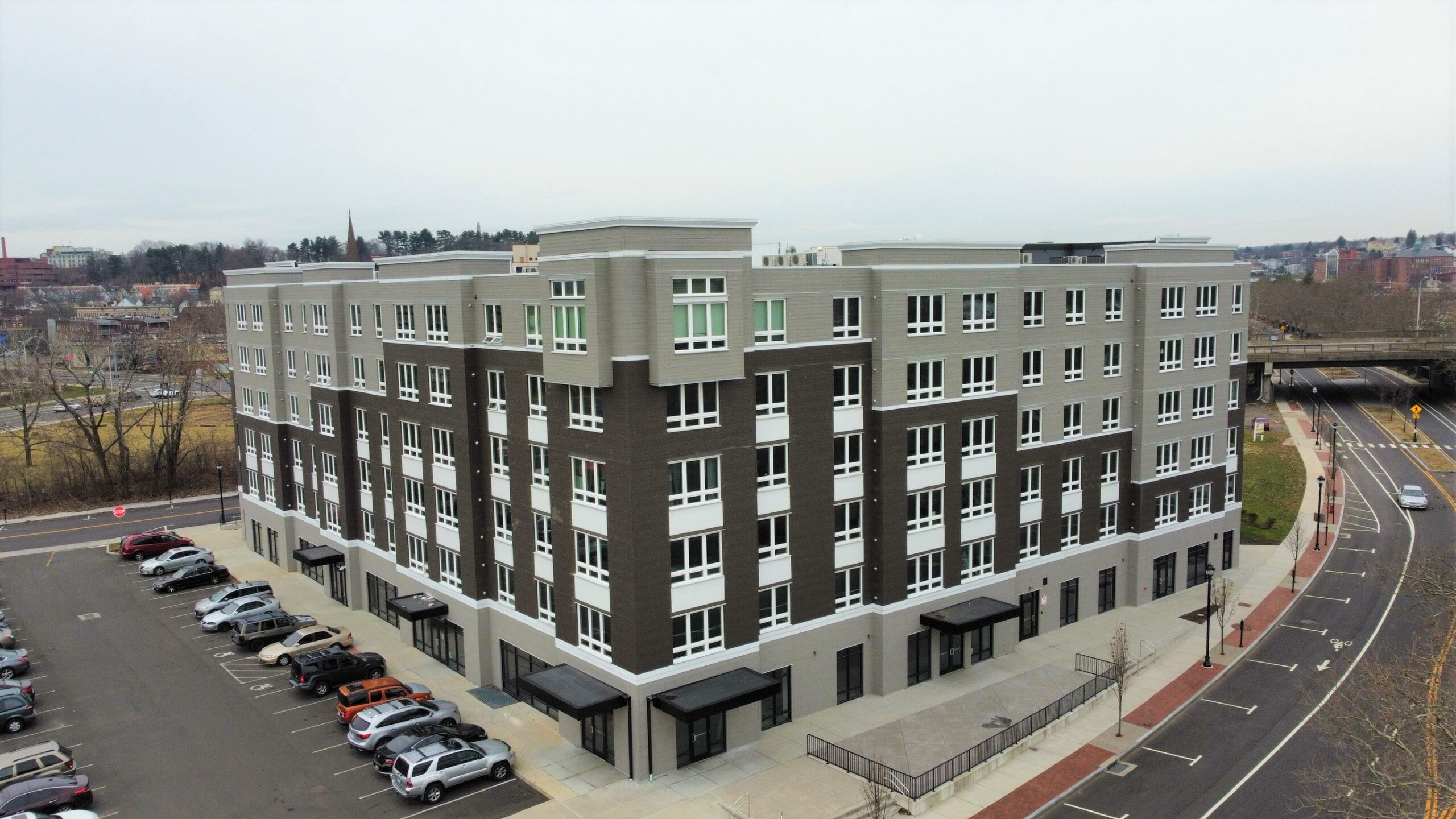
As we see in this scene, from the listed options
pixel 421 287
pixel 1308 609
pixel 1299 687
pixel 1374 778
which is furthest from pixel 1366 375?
pixel 421 287

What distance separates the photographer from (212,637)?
45.0 meters

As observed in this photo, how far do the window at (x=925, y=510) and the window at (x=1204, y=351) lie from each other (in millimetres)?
19004

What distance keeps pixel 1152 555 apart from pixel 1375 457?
47.4 m

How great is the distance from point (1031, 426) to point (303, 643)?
109 ft

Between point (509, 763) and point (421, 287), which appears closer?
point (509, 763)

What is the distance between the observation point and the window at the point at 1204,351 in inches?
1885

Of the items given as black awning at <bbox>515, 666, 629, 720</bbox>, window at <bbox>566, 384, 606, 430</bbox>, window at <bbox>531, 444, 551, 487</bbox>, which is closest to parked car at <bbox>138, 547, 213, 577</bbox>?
window at <bbox>531, 444, 551, 487</bbox>

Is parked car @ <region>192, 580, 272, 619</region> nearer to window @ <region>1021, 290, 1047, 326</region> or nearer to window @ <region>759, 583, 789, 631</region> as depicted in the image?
window @ <region>759, 583, 789, 631</region>

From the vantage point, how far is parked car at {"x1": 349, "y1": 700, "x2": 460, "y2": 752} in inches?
1271

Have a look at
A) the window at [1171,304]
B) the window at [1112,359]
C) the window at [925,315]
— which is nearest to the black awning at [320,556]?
the window at [925,315]

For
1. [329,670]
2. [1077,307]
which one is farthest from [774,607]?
[1077,307]

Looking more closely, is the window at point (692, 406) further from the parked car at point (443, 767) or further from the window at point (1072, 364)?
the window at point (1072, 364)

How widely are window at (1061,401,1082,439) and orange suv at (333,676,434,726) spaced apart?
29.4 m

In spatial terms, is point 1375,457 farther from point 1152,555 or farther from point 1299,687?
point 1299,687
